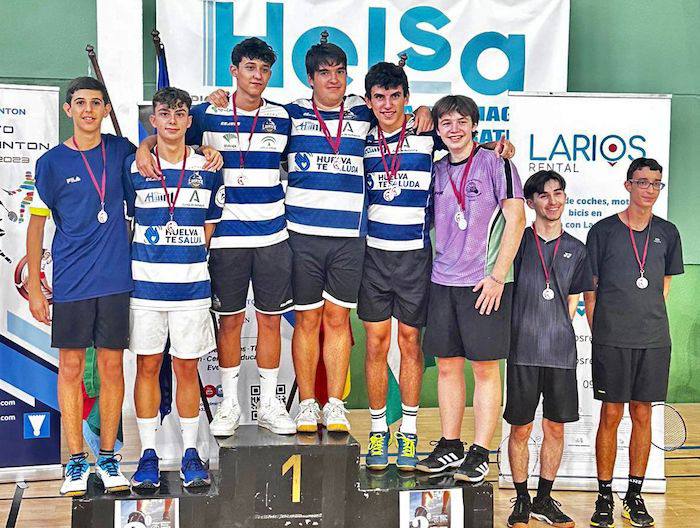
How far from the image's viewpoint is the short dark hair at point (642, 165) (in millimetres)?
4316

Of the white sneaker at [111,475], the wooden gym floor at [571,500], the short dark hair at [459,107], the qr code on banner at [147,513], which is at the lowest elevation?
the wooden gym floor at [571,500]

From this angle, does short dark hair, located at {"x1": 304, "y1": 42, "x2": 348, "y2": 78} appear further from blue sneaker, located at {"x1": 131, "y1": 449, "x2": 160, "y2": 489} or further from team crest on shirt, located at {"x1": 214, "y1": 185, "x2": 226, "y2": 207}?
blue sneaker, located at {"x1": 131, "y1": 449, "x2": 160, "y2": 489}

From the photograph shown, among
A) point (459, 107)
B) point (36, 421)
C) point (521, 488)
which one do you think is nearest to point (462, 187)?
point (459, 107)

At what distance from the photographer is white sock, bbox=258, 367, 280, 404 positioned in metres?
4.02

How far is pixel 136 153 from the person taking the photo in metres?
3.71

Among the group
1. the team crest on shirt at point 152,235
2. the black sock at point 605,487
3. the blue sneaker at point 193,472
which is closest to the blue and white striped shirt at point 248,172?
the team crest on shirt at point 152,235

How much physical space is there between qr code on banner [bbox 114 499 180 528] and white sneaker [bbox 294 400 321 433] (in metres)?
0.65

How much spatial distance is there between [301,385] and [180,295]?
74cm

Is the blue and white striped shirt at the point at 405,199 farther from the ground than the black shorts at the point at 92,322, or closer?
farther from the ground

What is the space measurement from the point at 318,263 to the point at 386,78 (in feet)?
2.85

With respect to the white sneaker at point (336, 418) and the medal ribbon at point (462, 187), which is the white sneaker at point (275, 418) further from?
the medal ribbon at point (462, 187)

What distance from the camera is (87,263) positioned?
366 cm

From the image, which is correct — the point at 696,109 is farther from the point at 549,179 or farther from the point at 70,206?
the point at 70,206

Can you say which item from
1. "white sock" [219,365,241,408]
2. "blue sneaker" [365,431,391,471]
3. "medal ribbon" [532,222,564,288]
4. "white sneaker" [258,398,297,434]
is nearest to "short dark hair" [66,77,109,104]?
"white sock" [219,365,241,408]
